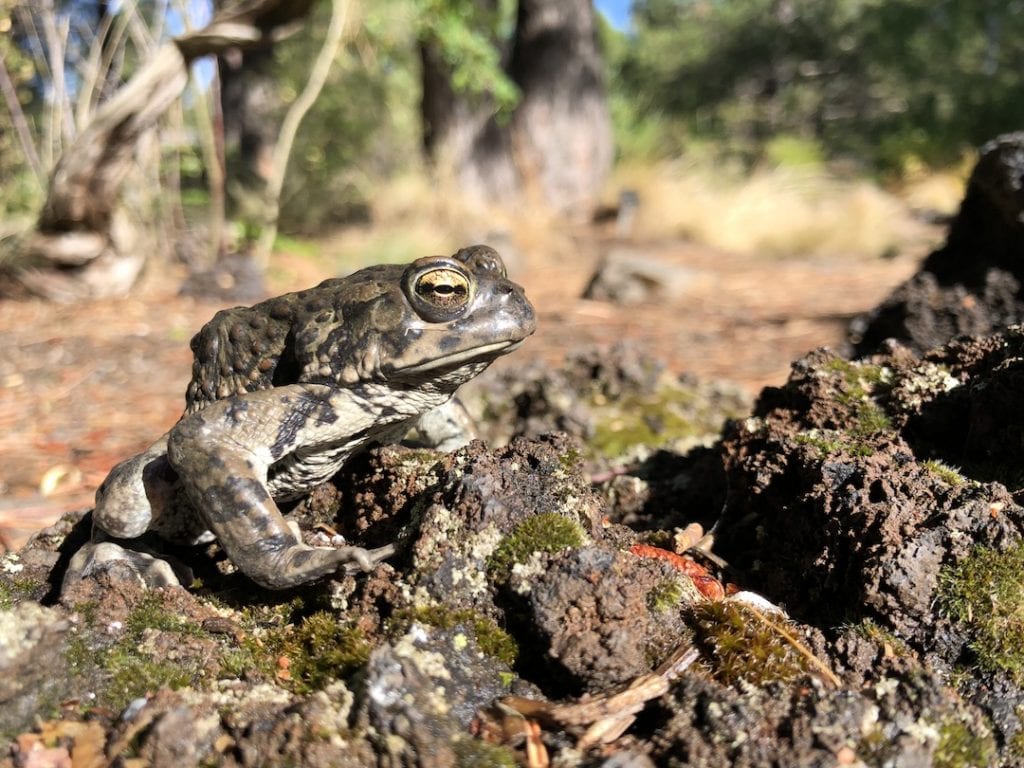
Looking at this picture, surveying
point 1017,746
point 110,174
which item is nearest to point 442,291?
point 1017,746

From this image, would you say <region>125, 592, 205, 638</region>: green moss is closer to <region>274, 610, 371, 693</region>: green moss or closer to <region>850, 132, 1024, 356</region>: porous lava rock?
<region>274, 610, 371, 693</region>: green moss

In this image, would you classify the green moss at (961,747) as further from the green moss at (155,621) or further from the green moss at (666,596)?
the green moss at (155,621)

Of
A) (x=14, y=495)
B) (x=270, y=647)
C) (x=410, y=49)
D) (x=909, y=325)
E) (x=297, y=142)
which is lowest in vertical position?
(x=14, y=495)

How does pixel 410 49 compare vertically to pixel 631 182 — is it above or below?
above

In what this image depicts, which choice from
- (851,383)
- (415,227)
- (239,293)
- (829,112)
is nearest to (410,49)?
(415,227)

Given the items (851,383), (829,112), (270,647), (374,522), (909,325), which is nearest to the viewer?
(270,647)

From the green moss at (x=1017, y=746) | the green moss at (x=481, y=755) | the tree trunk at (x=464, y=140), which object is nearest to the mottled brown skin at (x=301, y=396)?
the green moss at (x=481, y=755)

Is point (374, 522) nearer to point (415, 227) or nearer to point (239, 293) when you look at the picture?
point (239, 293)

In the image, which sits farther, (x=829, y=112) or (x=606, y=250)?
(x=829, y=112)
